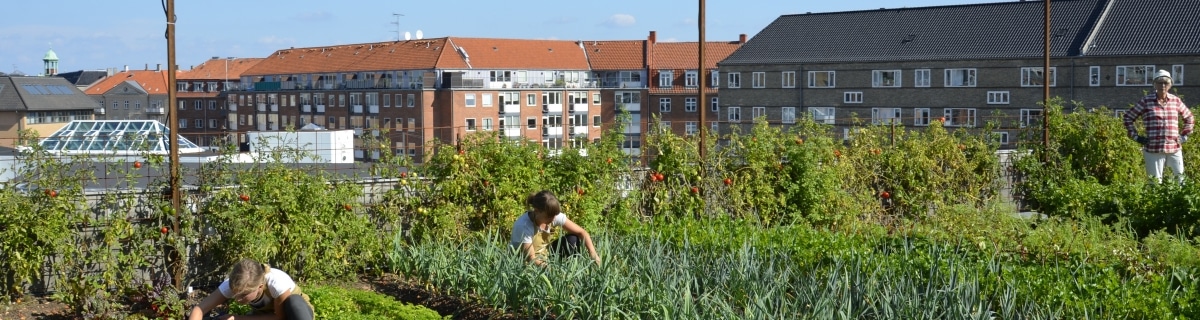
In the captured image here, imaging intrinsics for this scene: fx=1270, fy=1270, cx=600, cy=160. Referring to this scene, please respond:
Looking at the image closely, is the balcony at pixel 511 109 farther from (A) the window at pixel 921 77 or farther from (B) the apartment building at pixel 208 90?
(B) the apartment building at pixel 208 90

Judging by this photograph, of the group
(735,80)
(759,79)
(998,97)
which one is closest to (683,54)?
(735,80)

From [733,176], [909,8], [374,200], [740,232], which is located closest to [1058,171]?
[733,176]

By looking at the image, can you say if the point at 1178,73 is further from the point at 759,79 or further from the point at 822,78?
the point at 759,79

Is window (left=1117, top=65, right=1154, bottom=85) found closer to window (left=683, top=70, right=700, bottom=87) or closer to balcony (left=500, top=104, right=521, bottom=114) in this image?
window (left=683, top=70, right=700, bottom=87)

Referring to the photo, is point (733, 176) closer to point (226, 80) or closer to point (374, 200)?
point (374, 200)

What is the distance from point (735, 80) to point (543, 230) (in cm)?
6863

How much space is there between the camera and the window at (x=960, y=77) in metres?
66.0

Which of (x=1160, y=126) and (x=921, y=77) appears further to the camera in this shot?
(x=921, y=77)

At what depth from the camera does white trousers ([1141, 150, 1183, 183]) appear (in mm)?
13195

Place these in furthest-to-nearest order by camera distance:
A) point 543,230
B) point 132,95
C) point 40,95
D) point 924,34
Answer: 1. point 132,95
2. point 40,95
3. point 924,34
4. point 543,230

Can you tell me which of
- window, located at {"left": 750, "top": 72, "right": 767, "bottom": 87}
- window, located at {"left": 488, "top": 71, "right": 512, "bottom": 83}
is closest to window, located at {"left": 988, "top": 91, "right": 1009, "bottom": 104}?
window, located at {"left": 750, "top": 72, "right": 767, "bottom": 87}

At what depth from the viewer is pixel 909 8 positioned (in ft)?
231

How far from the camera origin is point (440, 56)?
90.7m

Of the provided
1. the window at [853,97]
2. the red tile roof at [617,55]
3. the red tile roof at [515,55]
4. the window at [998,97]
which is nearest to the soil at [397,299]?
the window at [998,97]
